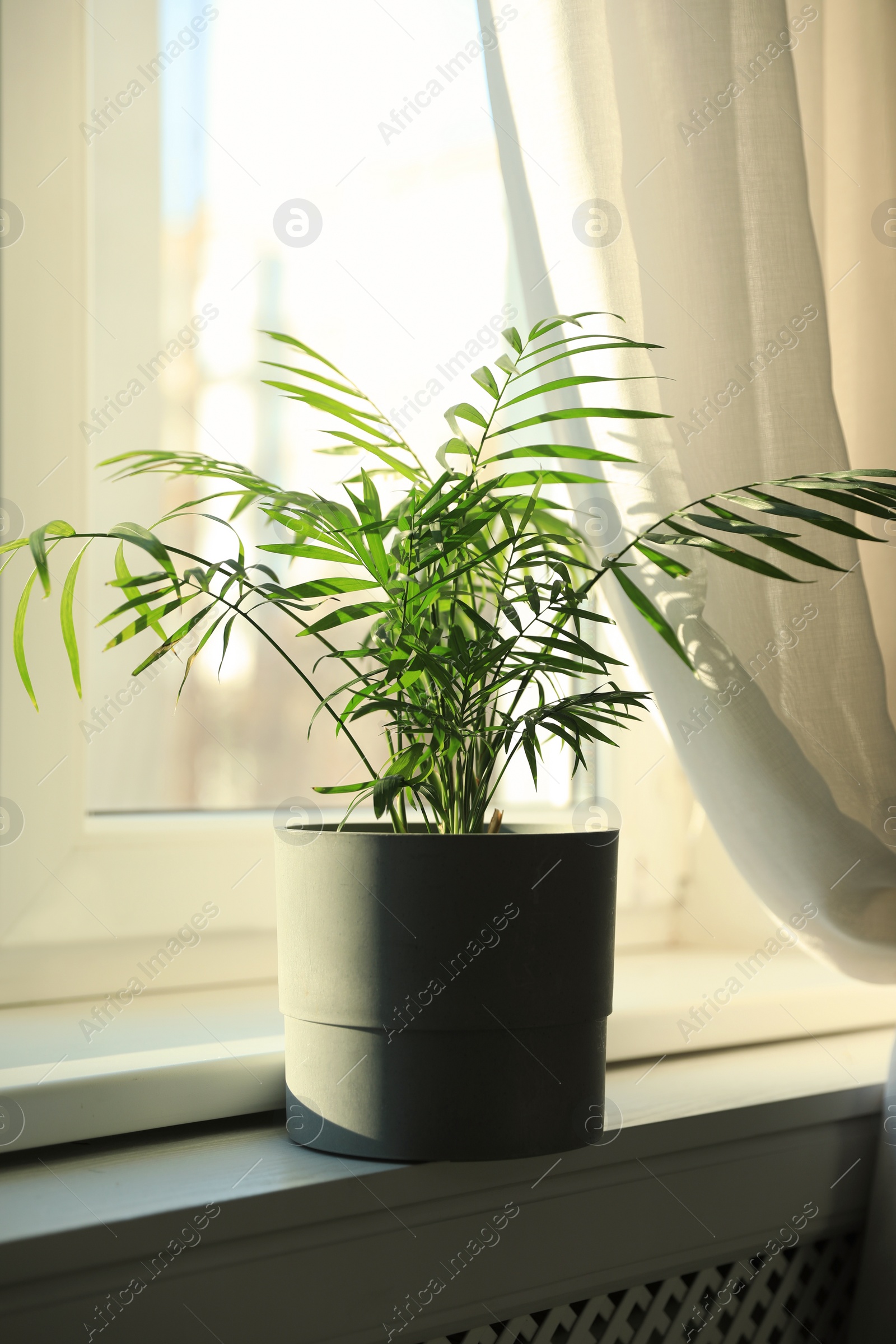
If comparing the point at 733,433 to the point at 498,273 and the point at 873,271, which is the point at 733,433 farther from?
the point at 498,273

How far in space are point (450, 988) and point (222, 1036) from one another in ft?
1.10

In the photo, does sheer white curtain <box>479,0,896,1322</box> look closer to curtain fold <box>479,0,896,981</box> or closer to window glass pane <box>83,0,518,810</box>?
curtain fold <box>479,0,896,981</box>

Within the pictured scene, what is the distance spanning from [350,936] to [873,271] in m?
0.89

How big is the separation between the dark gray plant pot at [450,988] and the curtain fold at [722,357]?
31 centimetres

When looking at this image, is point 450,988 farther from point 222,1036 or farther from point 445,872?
point 222,1036

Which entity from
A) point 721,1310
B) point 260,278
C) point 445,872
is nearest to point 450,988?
point 445,872

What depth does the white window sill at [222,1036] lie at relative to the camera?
2.60 feet

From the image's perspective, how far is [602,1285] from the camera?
866mm

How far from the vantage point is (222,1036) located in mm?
958

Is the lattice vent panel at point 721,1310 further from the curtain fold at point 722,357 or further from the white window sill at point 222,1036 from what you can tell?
the curtain fold at point 722,357

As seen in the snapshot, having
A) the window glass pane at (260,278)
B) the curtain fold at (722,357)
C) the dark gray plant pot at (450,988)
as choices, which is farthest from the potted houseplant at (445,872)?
the window glass pane at (260,278)

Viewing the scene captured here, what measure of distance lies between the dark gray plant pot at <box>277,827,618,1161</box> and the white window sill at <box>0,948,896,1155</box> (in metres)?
0.14

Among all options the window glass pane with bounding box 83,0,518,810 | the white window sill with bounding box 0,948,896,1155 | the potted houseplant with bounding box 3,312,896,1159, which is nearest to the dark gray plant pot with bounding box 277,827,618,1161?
the potted houseplant with bounding box 3,312,896,1159

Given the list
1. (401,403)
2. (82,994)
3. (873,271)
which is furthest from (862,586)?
(82,994)
